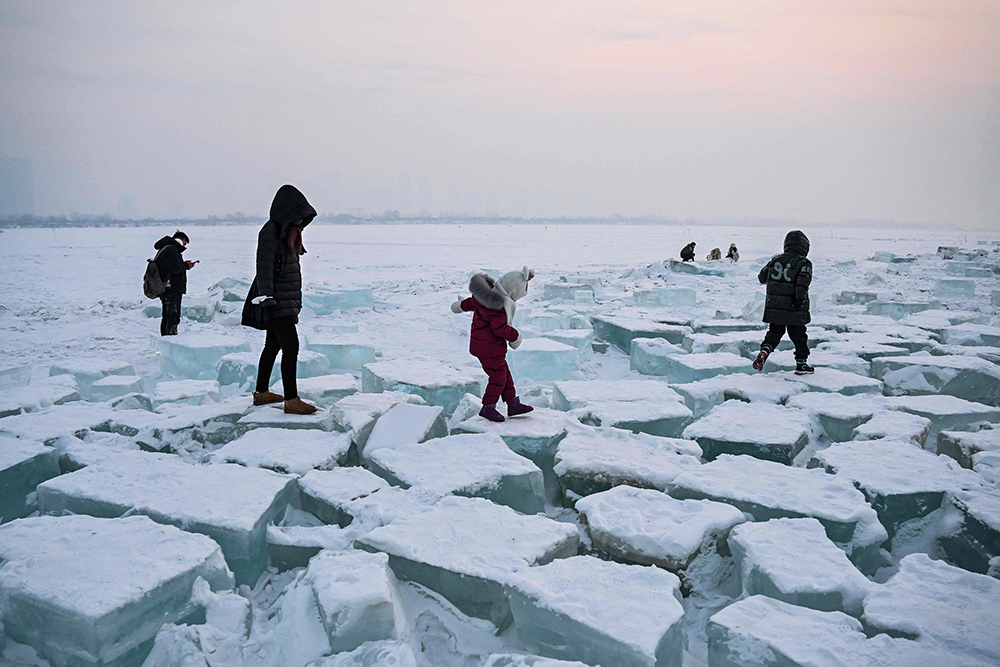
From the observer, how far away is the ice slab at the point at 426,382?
15.0 ft

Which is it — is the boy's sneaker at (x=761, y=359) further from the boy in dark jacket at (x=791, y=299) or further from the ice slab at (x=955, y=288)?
the ice slab at (x=955, y=288)

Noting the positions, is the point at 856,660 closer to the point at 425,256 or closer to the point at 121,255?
the point at 425,256

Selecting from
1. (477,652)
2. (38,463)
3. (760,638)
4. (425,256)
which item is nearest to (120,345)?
(38,463)

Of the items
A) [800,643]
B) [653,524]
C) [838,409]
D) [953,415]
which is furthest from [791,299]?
[800,643]

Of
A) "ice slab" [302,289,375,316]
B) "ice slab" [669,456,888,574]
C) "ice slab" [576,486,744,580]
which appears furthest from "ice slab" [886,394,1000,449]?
"ice slab" [302,289,375,316]

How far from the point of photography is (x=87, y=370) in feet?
17.8

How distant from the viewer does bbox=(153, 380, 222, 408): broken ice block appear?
466cm

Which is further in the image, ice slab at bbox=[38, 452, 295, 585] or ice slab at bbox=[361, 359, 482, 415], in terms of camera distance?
ice slab at bbox=[361, 359, 482, 415]

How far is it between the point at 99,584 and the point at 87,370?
4085 mm

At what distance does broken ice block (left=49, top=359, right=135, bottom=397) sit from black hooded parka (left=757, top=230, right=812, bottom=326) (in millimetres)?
5632

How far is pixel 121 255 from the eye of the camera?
22531 millimetres

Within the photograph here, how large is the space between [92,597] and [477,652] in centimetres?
122

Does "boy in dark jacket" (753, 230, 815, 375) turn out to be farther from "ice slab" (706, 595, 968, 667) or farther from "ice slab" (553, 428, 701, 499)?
"ice slab" (706, 595, 968, 667)

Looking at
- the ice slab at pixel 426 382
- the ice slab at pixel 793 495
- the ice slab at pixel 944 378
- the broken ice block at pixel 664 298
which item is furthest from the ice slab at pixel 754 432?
the broken ice block at pixel 664 298
